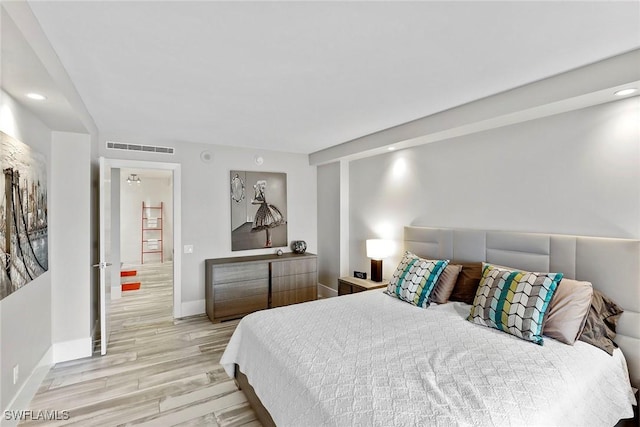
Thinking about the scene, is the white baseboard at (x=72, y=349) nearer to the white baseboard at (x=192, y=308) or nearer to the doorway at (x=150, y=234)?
the doorway at (x=150, y=234)

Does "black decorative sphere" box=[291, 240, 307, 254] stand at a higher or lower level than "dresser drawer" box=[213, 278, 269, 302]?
higher

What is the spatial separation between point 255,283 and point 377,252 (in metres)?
1.72

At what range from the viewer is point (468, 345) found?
1.96 meters

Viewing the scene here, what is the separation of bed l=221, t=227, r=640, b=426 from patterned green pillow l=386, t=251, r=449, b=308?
0.40ft

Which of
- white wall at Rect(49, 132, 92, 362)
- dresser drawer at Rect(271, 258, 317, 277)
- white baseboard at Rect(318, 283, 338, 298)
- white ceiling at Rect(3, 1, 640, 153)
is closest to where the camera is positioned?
white ceiling at Rect(3, 1, 640, 153)

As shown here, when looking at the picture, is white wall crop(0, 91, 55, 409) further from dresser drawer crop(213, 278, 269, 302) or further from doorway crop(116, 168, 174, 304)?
doorway crop(116, 168, 174, 304)

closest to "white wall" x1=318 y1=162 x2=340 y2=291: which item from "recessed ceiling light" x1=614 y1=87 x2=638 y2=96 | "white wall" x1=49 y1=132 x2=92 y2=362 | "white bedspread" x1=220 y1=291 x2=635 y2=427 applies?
"white bedspread" x1=220 y1=291 x2=635 y2=427

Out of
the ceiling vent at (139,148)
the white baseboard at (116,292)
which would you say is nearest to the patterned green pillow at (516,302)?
the ceiling vent at (139,148)

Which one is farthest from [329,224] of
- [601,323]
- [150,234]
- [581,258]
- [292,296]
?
[150,234]

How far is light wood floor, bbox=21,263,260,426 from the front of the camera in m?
2.21

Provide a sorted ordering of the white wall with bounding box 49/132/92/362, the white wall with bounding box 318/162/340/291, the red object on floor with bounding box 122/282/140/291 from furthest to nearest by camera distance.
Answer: the red object on floor with bounding box 122/282/140/291
the white wall with bounding box 318/162/340/291
the white wall with bounding box 49/132/92/362

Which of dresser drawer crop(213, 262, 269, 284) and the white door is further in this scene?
dresser drawer crop(213, 262, 269, 284)

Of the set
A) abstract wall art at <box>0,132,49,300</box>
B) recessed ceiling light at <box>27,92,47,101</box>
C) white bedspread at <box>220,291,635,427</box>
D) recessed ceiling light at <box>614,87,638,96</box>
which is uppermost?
recessed ceiling light at <box>27,92,47,101</box>

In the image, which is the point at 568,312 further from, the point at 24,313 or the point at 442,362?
the point at 24,313
